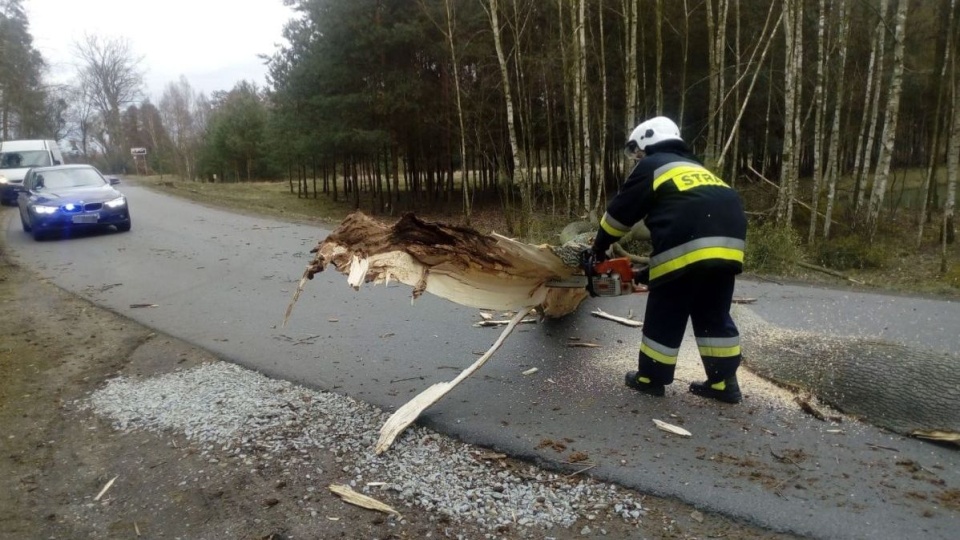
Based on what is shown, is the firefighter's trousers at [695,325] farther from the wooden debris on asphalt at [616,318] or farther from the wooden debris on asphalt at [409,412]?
the wooden debris on asphalt at [616,318]

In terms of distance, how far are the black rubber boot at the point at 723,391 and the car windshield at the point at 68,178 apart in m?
14.5

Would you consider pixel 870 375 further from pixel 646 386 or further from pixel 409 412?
pixel 409 412

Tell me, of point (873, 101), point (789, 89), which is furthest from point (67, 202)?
point (873, 101)

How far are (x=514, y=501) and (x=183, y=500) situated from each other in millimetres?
1781

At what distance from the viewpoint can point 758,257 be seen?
9.21 metres

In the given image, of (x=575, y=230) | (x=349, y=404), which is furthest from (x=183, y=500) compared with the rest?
(x=575, y=230)

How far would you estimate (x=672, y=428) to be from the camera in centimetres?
380

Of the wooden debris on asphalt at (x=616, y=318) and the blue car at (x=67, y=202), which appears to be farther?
the blue car at (x=67, y=202)

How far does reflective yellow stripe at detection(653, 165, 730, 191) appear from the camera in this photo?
4.05m

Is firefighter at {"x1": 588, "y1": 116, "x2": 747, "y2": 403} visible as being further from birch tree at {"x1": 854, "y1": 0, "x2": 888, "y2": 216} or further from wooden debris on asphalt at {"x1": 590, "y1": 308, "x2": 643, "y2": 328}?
birch tree at {"x1": 854, "y1": 0, "x2": 888, "y2": 216}

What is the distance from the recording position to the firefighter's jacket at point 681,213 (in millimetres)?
3955

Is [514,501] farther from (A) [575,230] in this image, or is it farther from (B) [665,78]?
(B) [665,78]

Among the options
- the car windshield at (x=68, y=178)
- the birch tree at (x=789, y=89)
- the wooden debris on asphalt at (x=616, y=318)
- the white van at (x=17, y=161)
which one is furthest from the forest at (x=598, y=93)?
the car windshield at (x=68, y=178)

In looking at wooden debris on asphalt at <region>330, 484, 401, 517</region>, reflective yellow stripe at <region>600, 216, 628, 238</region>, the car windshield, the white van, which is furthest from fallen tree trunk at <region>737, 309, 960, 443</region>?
the white van
